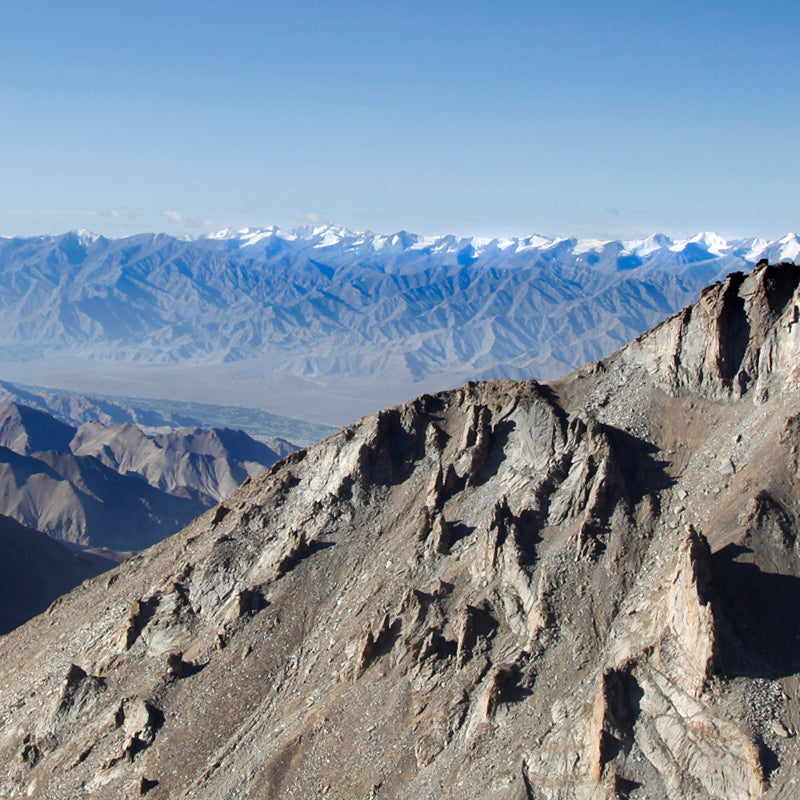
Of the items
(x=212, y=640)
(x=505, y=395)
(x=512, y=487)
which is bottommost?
(x=212, y=640)

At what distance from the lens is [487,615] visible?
5062 centimetres

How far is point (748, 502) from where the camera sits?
162ft

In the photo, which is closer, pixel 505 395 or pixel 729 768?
pixel 729 768

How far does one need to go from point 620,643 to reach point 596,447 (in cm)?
1387

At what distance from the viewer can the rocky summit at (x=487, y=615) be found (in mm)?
42375

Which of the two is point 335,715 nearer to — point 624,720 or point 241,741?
point 241,741

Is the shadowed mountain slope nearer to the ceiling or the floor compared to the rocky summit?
nearer to the floor

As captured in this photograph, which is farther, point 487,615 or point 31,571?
point 31,571

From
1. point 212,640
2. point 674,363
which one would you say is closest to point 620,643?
point 674,363

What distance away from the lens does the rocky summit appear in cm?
4238

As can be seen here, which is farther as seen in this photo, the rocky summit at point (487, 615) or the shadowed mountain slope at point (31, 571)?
the shadowed mountain slope at point (31, 571)

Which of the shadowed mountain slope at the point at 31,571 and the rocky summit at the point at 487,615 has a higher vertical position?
the rocky summit at the point at 487,615

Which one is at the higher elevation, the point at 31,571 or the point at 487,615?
the point at 487,615

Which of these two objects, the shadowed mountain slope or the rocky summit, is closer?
the rocky summit
